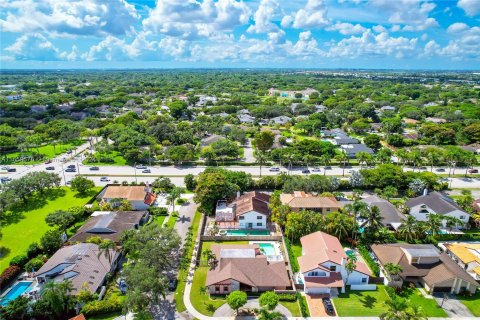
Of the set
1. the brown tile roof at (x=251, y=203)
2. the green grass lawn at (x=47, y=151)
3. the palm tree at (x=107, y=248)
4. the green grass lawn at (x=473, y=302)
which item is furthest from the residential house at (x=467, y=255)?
the green grass lawn at (x=47, y=151)

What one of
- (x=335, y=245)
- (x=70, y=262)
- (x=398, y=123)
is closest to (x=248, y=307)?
(x=335, y=245)

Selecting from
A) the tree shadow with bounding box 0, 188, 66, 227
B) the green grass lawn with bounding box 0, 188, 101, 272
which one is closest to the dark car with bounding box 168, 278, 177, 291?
the green grass lawn with bounding box 0, 188, 101, 272

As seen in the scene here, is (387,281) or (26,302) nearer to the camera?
(26,302)

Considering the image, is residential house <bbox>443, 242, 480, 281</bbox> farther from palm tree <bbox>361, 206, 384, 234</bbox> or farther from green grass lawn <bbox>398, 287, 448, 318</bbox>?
palm tree <bbox>361, 206, 384, 234</bbox>

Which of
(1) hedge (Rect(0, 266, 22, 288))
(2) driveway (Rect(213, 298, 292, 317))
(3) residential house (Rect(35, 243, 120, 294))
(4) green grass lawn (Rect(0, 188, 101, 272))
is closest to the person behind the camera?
(2) driveway (Rect(213, 298, 292, 317))

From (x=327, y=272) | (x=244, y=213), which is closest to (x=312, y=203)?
(x=244, y=213)

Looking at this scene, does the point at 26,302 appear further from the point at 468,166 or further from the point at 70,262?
the point at 468,166
